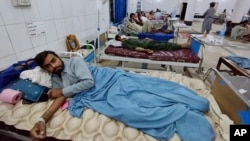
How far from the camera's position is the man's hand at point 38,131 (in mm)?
1111

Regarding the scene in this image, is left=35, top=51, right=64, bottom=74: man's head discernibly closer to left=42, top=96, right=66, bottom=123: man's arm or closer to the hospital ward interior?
the hospital ward interior

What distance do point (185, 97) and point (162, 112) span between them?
0.26 meters

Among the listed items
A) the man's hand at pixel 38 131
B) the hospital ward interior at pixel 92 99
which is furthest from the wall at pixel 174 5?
the man's hand at pixel 38 131

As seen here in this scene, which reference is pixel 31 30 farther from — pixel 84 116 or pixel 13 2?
pixel 84 116

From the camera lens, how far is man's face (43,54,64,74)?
142cm

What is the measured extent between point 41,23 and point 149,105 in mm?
1760

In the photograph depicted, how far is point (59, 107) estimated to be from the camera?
4.45 feet

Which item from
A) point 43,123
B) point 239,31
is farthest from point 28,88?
point 239,31

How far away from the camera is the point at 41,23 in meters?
1.96

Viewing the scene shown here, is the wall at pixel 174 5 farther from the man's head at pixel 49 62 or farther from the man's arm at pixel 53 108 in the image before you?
the man's arm at pixel 53 108

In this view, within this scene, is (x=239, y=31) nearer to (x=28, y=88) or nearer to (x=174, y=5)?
(x=174, y=5)

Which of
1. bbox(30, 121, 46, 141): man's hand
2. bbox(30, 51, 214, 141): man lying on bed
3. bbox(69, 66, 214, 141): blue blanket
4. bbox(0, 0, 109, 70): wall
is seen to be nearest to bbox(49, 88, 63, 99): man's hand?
bbox(30, 51, 214, 141): man lying on bed

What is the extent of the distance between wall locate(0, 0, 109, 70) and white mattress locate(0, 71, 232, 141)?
59cm

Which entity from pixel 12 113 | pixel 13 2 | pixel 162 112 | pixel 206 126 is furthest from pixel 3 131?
pixel 206 126
